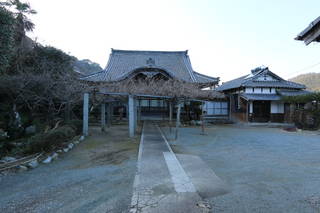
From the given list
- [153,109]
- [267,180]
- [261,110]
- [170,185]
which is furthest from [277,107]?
[170,185]

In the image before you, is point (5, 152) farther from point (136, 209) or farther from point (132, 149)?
point (136, 209)

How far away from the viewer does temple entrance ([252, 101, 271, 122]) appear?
18.0 m

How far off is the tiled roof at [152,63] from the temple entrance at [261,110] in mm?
5414

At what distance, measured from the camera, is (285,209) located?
2742mm

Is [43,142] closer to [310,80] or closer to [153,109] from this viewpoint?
[153,109]

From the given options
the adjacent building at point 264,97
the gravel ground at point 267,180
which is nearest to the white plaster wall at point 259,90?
the adjacent building at point 264,97

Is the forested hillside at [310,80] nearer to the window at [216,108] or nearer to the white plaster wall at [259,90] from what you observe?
the white plaster wall at [259,90]

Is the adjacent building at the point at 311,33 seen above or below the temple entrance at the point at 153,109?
above

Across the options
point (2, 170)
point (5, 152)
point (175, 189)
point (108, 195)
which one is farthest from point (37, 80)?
point (175, 189)

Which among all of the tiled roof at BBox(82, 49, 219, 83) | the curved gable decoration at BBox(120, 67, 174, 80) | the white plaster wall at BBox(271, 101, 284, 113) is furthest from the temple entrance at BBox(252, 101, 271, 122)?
the curved gable decoration at BBox(120, 67, 174, 80)

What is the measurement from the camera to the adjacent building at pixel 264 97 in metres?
17.1

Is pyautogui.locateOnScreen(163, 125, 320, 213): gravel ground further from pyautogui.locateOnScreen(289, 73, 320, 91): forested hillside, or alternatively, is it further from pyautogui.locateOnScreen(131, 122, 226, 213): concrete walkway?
pyautogui.locateOnScreen(289, 73, 320, 91): forested hillside

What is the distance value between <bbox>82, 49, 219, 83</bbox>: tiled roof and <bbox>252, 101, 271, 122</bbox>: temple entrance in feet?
17.8

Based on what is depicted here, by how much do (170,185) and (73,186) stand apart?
1893mm
